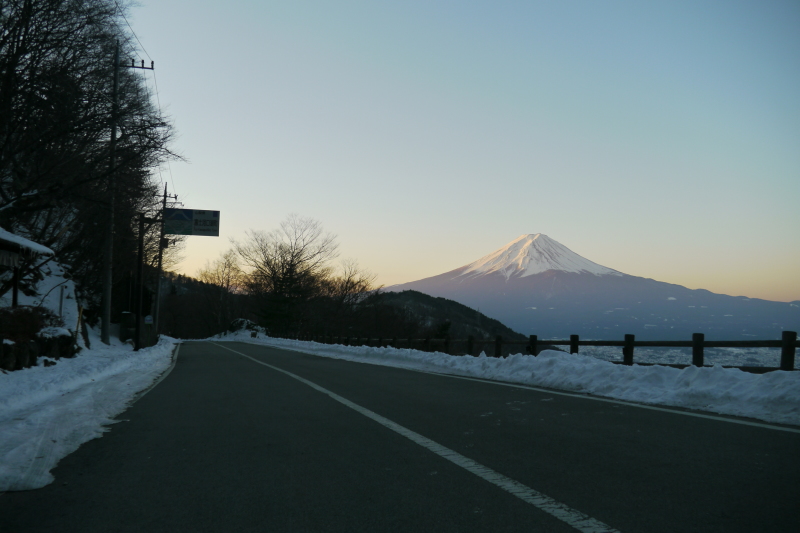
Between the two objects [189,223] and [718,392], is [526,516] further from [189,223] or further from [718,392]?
[189,223]

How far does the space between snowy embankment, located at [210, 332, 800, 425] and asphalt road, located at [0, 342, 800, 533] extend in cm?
103

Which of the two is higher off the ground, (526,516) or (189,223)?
(189,223)

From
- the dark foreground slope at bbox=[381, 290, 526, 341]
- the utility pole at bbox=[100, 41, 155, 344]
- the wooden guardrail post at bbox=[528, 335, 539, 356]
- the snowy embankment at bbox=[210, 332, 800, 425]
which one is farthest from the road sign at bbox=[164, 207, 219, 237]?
the dark foreground slope at bbox=[381, 290, 526, 341]

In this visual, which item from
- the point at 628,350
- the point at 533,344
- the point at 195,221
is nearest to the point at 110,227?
the point at 195,221

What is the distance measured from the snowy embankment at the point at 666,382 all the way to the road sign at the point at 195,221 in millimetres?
26902

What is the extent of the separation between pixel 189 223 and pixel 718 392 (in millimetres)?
34965

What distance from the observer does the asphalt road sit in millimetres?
3541

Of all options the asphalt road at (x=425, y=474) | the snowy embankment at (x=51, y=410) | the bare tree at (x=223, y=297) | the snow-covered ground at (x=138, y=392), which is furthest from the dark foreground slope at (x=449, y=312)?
the asphalt road at (x=425, y=474)

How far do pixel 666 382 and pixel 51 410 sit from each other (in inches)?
357

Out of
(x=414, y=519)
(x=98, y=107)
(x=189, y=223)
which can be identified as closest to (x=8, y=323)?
(x=98, y=107)

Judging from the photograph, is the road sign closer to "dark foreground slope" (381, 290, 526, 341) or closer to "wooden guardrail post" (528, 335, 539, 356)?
"wooden guardrail post" (528, 335, 539, 356)

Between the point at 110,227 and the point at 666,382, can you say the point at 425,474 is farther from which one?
the point at 110,227

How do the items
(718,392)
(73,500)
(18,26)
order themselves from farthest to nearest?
(18,26) < (718,392) < (73,500)

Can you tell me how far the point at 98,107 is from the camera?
16594 mm
